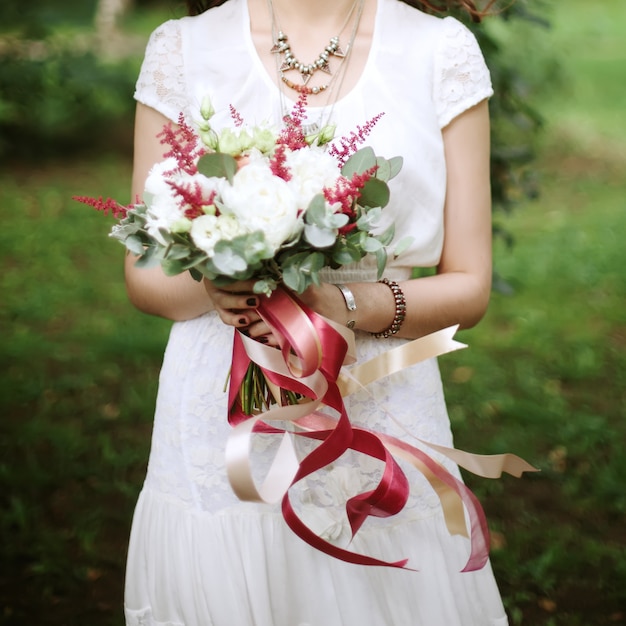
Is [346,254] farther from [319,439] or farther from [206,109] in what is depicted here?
[319,439]

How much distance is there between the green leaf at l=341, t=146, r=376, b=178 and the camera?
1.70 meters

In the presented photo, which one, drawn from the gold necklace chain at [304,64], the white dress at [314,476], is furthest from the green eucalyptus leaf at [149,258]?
the gold necklace chain at [304,64]

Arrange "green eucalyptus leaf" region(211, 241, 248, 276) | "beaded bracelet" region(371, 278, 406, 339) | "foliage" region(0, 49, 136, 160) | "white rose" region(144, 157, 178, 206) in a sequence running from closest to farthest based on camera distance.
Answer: "green eucalyptus leaf" region(211, 241, 248, 276)
"white rose" region(144, 157, 178, 206)
"beaded bracelet" region(371, 278, 406, 339)
"foliage" region(0, 49, 136, 160)

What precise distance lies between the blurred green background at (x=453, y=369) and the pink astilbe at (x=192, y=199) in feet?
4.59

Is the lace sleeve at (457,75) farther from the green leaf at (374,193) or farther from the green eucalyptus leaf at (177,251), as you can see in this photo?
the green eucalyptus leaf at (177,251)

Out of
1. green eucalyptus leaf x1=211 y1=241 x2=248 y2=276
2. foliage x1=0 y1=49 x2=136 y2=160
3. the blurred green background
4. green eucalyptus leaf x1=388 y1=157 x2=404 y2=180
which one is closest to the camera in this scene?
green eucalyptus leaf x1=211 y1=241 x2=248 y2=276

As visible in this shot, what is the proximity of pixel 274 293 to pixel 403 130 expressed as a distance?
524mm

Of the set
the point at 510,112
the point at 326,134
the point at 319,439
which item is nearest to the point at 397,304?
the point at 319,439

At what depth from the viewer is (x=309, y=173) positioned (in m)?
1.61

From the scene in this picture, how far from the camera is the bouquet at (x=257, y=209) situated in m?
1.54

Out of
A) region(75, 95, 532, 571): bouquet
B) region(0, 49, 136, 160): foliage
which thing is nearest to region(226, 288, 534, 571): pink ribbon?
region(75, 95, 532, 571): bouquet

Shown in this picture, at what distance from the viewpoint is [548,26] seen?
3270mm

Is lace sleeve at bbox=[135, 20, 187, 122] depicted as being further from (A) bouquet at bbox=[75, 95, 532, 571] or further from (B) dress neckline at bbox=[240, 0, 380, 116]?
(A) bouquet at bbox=[75, 95, 532, 571]

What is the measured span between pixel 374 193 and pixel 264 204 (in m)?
0.24
